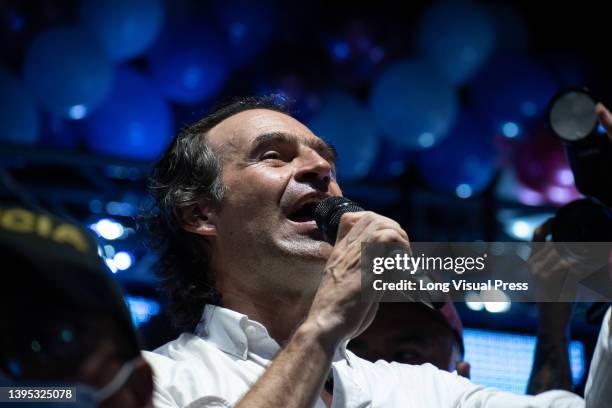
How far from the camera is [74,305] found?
0.65 metres

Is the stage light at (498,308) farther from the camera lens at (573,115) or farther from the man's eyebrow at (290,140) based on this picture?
the man's eyebrow at (290,140)

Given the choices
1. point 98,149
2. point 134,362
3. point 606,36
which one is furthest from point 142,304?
point 134,362

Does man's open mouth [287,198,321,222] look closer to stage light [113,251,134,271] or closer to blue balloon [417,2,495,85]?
stage light [113,251,134,271]

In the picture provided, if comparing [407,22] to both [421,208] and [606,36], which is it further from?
[606,36]

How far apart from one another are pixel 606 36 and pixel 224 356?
10.9 feet

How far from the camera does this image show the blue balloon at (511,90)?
3.76 metres

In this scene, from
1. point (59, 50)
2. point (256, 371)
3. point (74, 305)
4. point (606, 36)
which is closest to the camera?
point (74, 305)

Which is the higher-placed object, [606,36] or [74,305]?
[606,36]

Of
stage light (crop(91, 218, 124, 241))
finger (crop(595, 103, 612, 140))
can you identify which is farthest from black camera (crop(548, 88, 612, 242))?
stage light (crop(91, 218, 124, 241))

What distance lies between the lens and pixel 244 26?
3561 mm

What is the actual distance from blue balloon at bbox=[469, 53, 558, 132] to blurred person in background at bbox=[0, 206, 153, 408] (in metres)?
3.23

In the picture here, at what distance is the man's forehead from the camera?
1.90 m

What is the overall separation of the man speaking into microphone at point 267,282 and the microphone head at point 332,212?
3 centimetres

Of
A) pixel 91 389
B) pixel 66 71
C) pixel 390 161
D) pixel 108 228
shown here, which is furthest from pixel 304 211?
pixel 390 161
